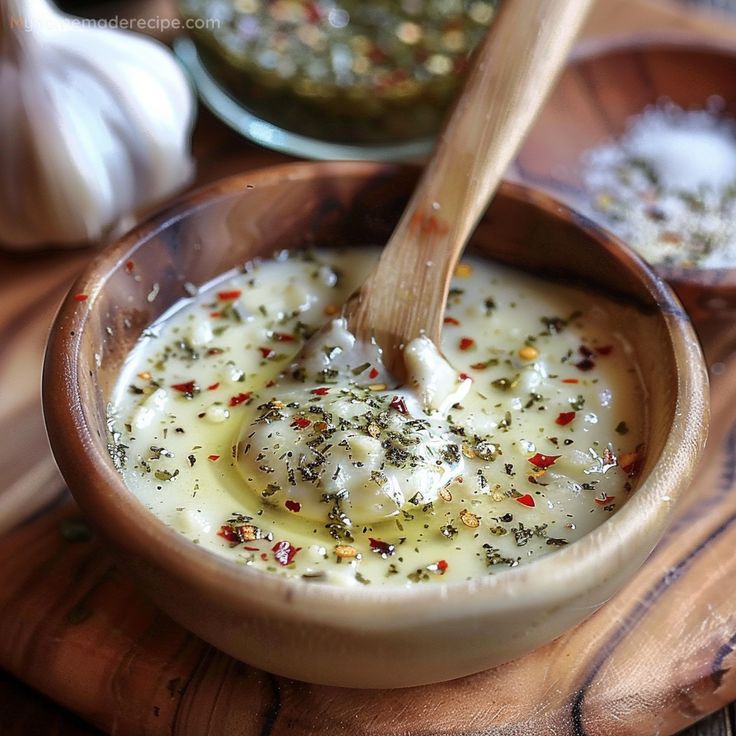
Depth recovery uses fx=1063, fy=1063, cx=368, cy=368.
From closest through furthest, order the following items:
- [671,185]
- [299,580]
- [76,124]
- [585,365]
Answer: [299,580] → [585,365] → [76,124] → [671,185]

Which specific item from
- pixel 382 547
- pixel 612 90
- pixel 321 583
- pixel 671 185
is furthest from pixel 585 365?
pixel 612 90

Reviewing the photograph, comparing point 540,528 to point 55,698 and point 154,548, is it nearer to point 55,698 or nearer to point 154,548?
point 154,548

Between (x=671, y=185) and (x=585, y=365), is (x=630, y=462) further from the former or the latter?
(x=671, y=185)

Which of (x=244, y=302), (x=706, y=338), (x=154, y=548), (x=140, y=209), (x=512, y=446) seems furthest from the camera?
(x=140, y=209)

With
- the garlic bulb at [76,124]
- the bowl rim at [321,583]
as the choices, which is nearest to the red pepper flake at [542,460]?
the bowl rim at [321,583]

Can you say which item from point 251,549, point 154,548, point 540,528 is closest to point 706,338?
point 540,528

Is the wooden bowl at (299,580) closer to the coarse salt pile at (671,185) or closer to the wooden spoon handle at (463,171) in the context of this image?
the wooden spoon handle at (463,171)
